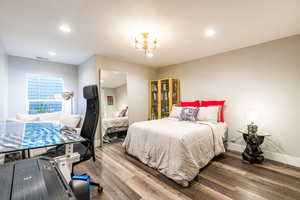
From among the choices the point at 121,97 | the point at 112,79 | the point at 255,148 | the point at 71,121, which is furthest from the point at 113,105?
the point at 255,148

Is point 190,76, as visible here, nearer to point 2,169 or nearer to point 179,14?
point 179,14

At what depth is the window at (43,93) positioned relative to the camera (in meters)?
3.64

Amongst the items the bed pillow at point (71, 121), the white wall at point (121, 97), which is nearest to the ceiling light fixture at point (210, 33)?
the white wall at point (121, 97)

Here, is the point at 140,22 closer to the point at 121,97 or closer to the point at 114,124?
the point at 121,97

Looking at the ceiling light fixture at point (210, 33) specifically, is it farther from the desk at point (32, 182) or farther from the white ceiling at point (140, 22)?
the desk at point (32, 182)

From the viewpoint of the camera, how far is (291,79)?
2.41 metres

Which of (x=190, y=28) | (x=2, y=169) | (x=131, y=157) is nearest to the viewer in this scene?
(x=2, y=169)

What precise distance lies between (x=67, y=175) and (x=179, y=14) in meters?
2.32

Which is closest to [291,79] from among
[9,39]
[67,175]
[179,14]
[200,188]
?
[179,14]

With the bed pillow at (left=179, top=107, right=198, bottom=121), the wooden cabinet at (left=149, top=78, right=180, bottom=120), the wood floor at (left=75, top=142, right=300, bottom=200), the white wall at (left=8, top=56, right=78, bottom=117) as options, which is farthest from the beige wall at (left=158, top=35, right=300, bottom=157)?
the white wall at (left=8, top=56, right=78, bottom=117)

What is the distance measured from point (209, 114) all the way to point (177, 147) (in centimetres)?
154

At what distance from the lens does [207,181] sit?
6.23 feet

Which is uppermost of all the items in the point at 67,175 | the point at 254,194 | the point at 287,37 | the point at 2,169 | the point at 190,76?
the point at 287,37

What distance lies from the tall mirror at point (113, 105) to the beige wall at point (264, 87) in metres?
2.43
